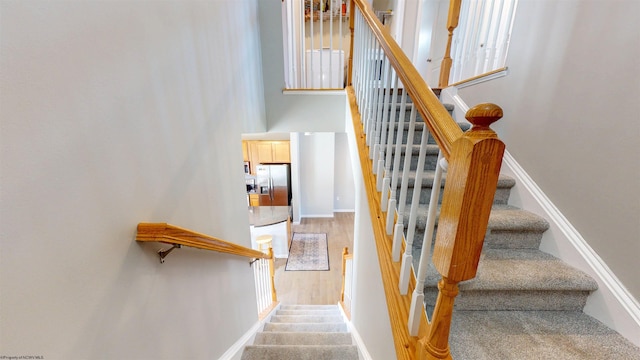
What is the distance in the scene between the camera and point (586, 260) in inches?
46.0

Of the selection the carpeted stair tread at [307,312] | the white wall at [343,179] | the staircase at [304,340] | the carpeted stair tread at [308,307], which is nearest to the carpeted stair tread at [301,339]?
the staircase at [304,340]

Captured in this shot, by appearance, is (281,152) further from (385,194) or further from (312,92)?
(385,194)

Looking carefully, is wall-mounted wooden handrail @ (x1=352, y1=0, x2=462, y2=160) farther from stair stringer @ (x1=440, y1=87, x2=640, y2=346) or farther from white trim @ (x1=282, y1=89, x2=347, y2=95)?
white trim @ (x1=282, y1=89, x2=347, y2=95)

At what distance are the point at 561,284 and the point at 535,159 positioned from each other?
0.81 metres

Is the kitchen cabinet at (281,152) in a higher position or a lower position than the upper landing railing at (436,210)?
lower

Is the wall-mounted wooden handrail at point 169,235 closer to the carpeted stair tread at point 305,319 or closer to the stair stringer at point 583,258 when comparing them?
the stair stringer at point 583,258

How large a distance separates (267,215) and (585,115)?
185 inches

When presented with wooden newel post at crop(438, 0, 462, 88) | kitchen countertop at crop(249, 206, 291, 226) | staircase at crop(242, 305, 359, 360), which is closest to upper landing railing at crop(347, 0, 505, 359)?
staircase at crop(242, 305, 359, 360)

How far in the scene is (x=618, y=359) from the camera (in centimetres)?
88

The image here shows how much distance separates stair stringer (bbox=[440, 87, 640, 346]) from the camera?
991mm

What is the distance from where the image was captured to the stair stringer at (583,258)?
0.99 meters

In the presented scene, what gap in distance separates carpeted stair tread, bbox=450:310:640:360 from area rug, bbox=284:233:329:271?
3696 millimetres

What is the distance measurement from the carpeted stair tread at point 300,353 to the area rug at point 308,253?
273 centimetres

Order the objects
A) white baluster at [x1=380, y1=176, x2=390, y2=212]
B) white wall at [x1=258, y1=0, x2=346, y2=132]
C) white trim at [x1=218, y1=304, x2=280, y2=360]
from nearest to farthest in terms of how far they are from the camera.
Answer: white baluster at [x1=380, y1=176, x2=390, y2=212] < white trim at [x1=218, y1=304, x2=280, y2=360] < white wall at [x1=258, y1=0, x2=346, y2=132]
